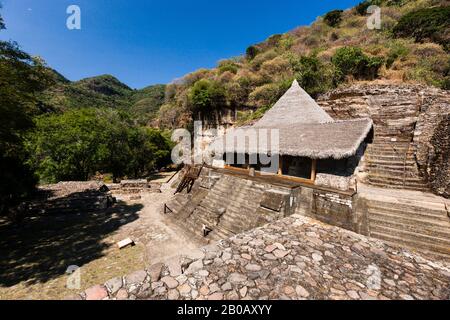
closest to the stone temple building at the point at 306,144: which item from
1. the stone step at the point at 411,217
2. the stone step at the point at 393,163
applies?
the stone step at the point at 393,163

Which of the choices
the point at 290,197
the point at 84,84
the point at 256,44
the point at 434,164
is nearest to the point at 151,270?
the point at 290,197

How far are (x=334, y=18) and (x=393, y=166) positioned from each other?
30857 mm

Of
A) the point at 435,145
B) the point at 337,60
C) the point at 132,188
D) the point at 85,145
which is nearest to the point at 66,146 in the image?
the point at 85,145

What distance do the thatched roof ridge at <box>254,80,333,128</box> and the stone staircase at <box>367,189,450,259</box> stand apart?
6280 millimetres

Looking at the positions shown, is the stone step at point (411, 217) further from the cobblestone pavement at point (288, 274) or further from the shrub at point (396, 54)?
the shrub at point (396, 54)

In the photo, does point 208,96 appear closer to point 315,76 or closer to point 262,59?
point 262,59

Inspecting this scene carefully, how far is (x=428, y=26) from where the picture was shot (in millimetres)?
16297

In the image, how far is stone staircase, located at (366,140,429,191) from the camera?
23.0 ft

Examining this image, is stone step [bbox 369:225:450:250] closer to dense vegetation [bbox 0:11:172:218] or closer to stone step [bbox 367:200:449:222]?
stone step [bbox 367:200:449:222]

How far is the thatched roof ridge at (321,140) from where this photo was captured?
21.8 ft

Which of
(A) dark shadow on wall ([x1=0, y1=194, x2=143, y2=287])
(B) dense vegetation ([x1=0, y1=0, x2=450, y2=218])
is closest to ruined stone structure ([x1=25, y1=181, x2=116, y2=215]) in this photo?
(A) dark shadow on wall ([x1=0, y1=194, x2=143, y2=287])
